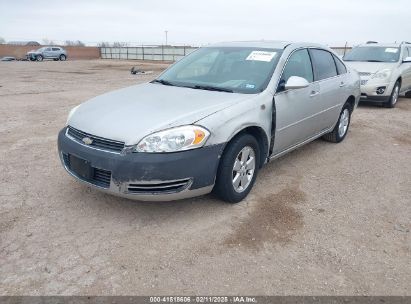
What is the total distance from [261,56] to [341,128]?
7.87ft

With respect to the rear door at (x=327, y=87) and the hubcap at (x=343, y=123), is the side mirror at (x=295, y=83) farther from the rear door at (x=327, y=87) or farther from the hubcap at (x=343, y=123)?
the hubcap at (x=343, y=123)

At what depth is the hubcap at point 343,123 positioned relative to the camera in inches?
231

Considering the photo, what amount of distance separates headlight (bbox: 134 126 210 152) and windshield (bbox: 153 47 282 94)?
37.8 inches

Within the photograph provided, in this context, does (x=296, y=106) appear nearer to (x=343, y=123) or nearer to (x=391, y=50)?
(x=343, y=123)

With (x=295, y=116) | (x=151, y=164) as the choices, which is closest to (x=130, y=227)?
(x=151, y=164)

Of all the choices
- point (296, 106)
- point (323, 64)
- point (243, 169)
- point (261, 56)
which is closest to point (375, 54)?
point (323, 64)

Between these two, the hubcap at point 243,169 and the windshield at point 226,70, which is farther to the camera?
the windshield at point 226,70

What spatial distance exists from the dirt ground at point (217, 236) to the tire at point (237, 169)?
0.52 feet

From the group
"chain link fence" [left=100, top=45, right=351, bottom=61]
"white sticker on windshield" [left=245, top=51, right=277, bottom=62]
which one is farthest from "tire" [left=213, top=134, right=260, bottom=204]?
"chain link fence" [left=100, top=45, right=351, bottom=61]

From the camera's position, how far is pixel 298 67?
4.46 meters

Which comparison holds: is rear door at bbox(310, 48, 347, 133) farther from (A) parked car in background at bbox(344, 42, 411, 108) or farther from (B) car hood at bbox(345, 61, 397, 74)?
(B) car hood at bbox(345, 61, 397, 74)

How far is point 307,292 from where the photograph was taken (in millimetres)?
2500

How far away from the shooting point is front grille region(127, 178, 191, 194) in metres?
3.08

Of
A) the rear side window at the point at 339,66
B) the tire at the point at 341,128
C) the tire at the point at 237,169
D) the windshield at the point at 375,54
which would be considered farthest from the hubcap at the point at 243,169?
the windshield at the point at 375,54
